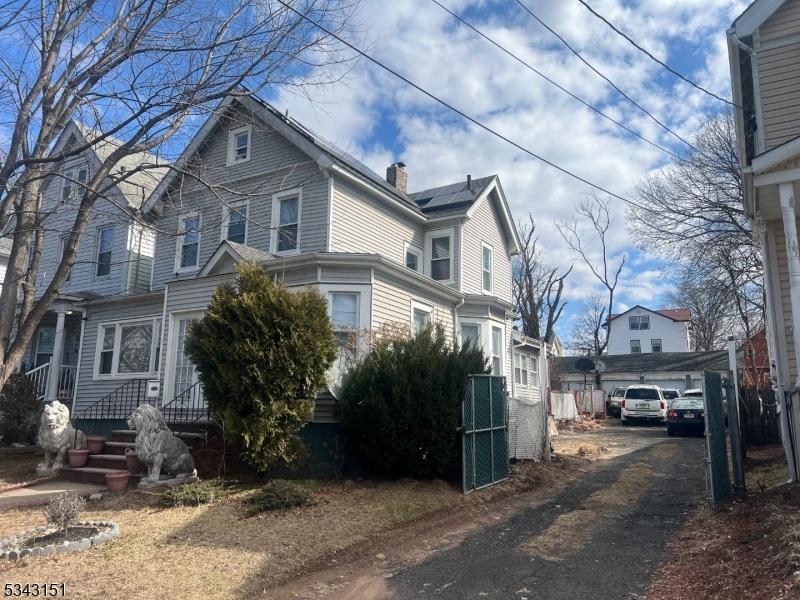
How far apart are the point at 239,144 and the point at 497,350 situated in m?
10.0

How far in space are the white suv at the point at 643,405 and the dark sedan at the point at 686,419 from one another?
449cm

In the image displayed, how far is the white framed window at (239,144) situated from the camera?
17.5 meters

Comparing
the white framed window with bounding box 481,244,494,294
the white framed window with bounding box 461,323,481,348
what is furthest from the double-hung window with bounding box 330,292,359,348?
the white framed window with bounding box 481,244,494,294

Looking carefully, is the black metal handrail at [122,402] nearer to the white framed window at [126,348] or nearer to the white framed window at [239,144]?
the white framed window at [126,348]

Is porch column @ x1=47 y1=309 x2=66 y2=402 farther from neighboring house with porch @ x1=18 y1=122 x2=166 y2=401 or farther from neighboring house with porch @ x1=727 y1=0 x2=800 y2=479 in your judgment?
neighboring house with porch @ x1=727 y1=0 x2=800 y2=479

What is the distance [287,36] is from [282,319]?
5.03 metres

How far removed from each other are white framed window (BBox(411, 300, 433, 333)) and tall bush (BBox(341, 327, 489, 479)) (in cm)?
398

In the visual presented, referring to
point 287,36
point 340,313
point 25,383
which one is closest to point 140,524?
point 340,313

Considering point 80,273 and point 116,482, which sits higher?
point 80,273

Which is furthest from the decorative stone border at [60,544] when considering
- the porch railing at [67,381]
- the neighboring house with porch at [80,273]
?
the porch railing at [67,381]

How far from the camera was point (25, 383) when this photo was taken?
14.6m

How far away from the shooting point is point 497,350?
18.8 metres

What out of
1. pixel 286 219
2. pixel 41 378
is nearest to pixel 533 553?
pixel 286 219

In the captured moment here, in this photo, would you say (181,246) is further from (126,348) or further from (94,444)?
(94,444)
